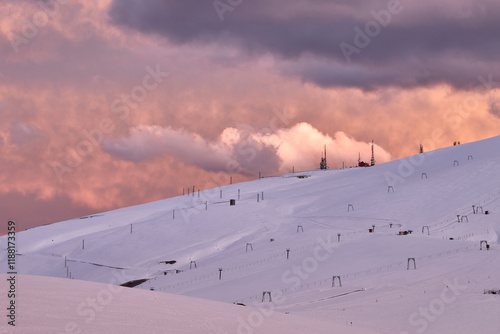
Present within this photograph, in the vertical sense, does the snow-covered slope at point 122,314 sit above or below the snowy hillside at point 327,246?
below

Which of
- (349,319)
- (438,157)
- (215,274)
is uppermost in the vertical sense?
(438,157)

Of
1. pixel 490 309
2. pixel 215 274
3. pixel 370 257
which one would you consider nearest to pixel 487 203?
pixel 370 257

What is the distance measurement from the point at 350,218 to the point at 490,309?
7587 centimetres

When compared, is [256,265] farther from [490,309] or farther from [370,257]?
[490,309]

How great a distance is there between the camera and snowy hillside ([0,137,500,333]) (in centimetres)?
4243

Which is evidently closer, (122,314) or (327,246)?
(122,314)

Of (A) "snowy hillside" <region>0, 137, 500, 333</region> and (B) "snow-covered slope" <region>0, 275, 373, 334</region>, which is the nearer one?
(B) "snow-covered slope" <region>0, 275, 373, 334</region>

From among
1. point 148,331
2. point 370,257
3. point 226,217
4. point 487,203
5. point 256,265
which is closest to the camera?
point 148,331

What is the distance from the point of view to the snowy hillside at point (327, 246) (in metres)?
42.4

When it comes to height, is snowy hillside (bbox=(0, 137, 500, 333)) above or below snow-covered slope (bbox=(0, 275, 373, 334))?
above

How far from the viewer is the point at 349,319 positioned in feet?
128

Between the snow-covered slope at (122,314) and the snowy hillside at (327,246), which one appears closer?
the snow-covered slope at (122,314)

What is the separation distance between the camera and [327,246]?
80.8m

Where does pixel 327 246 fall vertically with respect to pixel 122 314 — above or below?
above
